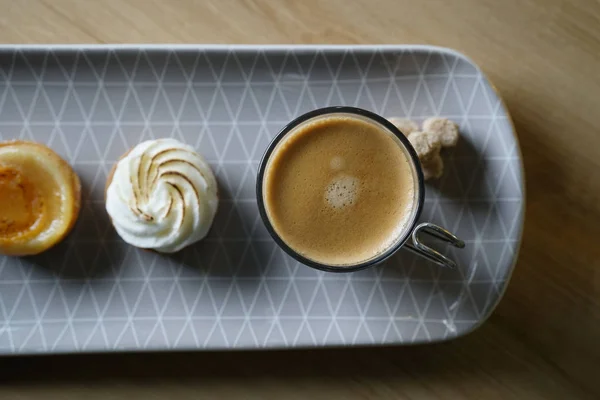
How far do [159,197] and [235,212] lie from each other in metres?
0.17

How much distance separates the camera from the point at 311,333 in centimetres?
110

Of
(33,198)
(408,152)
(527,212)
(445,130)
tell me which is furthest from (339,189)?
(33,198)

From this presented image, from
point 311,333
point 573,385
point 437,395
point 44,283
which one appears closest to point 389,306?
point 311,333

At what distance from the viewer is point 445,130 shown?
3.54 ft

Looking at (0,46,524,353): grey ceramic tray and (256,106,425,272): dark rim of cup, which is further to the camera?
(0,46,524,353): grey ceramic tray

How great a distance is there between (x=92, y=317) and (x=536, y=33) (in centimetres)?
118

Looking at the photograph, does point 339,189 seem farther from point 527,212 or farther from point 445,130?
point 527,212

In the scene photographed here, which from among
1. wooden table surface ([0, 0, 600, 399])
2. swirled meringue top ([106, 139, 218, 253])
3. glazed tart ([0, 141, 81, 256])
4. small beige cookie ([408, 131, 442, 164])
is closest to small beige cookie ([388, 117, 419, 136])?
small beige cookie ([408, 131, 442, 164])

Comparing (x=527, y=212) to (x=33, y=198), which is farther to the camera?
(x=527, y=212)

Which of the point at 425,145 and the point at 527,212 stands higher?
the point at 425,145

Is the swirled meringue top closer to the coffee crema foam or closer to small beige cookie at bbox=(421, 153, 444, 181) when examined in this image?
the coffee crema foam

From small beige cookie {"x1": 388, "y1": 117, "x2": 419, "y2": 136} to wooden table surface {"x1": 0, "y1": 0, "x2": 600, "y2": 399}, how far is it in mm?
214

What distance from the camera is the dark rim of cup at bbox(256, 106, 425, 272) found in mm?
986

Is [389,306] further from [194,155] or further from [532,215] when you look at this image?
[194,155]
